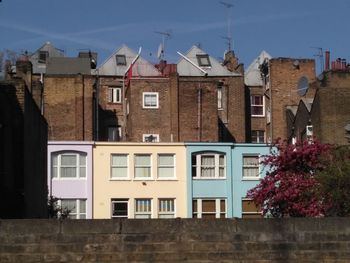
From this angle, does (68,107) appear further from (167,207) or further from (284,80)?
(284,80)

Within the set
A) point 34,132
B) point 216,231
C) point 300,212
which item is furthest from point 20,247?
point 300,212

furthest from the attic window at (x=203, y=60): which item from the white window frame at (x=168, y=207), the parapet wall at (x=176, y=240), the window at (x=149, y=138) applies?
the parapet wall at (x=176, y=240)

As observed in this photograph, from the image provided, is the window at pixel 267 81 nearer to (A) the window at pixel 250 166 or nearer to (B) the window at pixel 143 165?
(A) the window at pixel 250 166

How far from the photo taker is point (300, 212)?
29141 mm

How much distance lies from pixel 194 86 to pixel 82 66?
35.9ft

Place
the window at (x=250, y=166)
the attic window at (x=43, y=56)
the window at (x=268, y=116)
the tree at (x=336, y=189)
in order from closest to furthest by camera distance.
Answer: the tree at (x=336, y=189), the window at (x=250, y=166), the window at (x=268, y=116), the attic window at (x=43, y=56)

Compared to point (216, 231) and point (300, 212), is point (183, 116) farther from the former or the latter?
point (216, 231)

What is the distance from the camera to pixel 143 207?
48219 millimetres

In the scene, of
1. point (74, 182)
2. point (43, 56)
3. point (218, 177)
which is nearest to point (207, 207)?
point (218, 177)

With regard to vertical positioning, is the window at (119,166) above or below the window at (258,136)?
below

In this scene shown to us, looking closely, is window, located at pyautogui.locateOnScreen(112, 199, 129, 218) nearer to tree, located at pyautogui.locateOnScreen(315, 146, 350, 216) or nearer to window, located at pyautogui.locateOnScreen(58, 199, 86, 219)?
window, located at pyautogui.locateOnScreen(58, 199, 86, 219)

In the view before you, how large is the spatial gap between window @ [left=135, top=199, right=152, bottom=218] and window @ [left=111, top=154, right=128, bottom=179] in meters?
1.98

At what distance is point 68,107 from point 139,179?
9328 millimetres

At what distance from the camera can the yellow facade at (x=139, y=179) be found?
48000 millimetres
